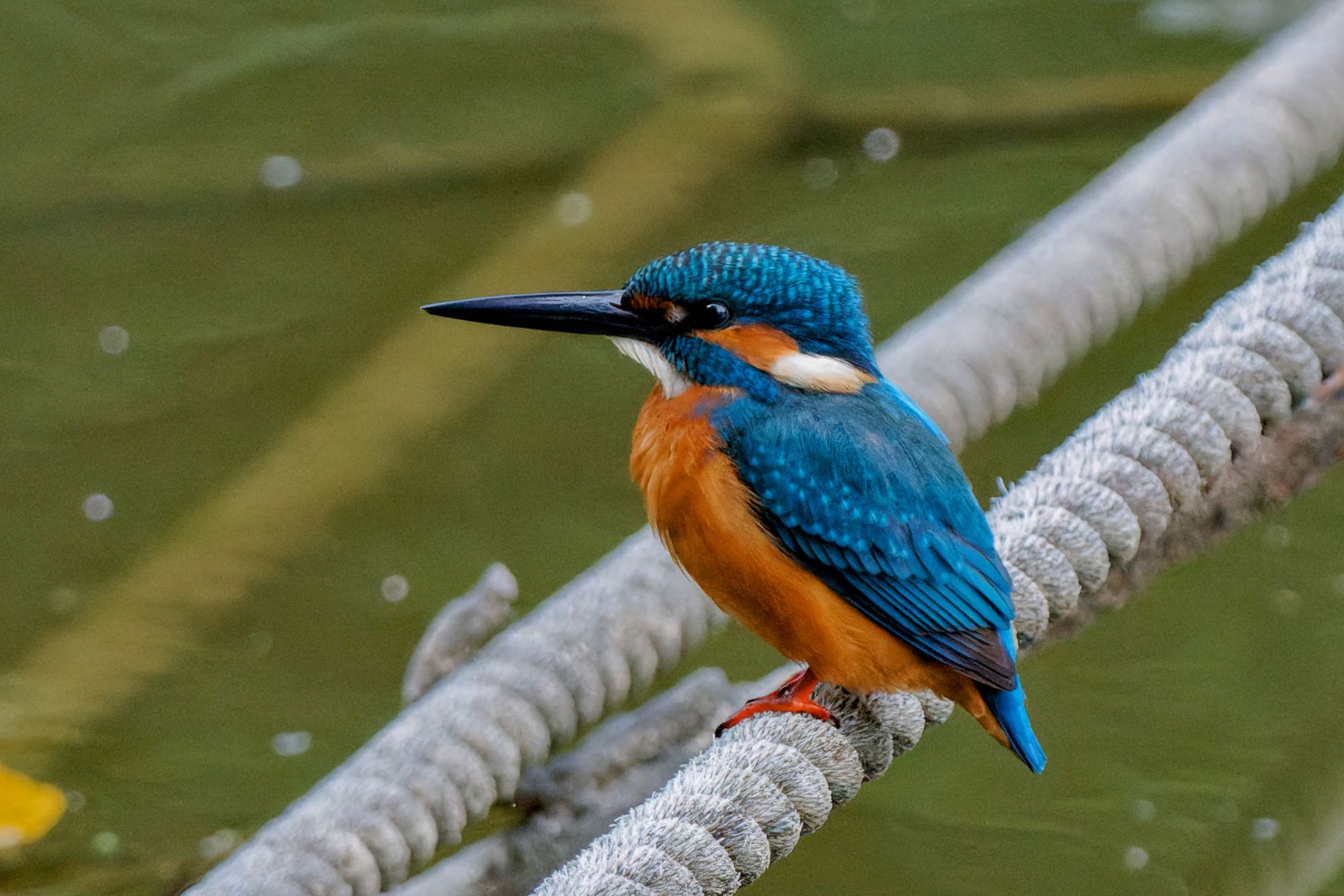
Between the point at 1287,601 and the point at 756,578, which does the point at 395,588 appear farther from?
the point at 1287,601

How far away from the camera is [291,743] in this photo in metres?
2.43

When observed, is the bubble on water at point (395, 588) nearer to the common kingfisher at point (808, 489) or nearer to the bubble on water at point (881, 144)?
the common kingfisher at point (808, 489)

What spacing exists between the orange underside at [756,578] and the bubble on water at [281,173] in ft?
7.87

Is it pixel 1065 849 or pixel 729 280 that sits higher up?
pixel 729 280

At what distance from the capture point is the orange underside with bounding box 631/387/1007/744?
1.68 metres

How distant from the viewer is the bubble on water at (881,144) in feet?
13.2

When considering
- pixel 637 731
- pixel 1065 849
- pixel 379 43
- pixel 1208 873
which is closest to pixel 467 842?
pixel 637 731

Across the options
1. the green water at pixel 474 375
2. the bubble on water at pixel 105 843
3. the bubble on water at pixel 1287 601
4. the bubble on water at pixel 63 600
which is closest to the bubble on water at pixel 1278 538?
the green water at pixel 474 375

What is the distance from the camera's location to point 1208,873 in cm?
216

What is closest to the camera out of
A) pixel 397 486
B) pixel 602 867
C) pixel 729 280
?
pixel 602 867

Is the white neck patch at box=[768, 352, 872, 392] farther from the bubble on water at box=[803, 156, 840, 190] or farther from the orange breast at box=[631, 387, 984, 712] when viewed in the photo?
the bubble on water at box=[803, 156, 840, 190]

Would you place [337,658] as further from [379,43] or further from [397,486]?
[379,43]

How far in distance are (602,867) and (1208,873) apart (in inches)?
46.3

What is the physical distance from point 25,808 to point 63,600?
21.7 inches
